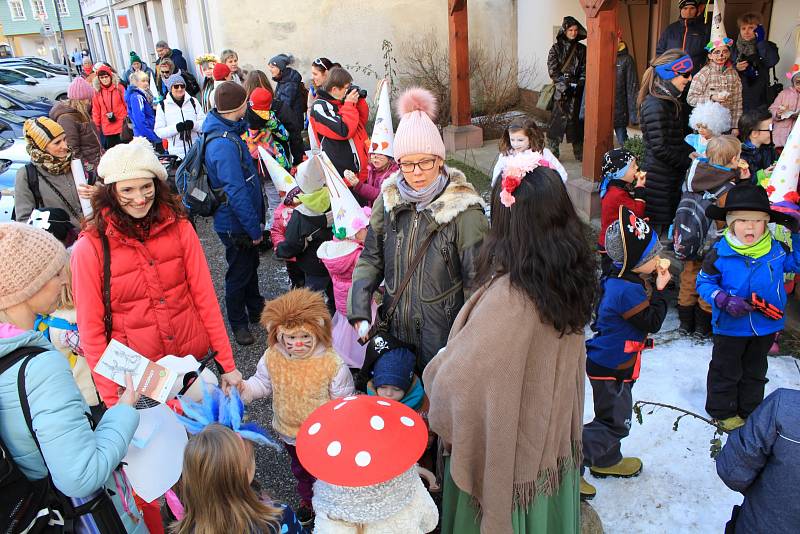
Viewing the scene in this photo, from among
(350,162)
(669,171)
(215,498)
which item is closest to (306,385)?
(215,498)

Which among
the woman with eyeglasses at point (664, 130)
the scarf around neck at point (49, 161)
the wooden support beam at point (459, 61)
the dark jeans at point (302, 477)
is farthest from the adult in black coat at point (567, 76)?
the dark jeans at point (302, 477)

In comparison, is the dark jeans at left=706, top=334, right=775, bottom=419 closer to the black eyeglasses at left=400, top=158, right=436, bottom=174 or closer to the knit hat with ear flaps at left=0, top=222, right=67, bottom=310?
the black eyeglasses at left=400, top=158, right=436, bottom=174

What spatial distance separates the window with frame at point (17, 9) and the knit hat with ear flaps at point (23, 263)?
202ft

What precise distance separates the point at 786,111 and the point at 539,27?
7.35 meters


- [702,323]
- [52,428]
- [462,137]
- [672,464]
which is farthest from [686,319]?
[462,137]

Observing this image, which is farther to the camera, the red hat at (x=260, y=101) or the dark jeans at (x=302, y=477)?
the red hat at (x=260, y=101)

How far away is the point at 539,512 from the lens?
2.13 meters

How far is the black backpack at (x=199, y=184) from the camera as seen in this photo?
14.7 feet

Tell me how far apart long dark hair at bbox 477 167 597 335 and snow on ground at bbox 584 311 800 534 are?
5.23ft

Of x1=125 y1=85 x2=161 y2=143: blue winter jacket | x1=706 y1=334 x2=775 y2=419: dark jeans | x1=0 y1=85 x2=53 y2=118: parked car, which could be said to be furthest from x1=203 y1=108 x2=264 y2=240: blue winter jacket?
x1=0 y1=85 x2=53 y2=118: parked car

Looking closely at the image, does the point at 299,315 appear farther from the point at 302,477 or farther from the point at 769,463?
the point at 769,463

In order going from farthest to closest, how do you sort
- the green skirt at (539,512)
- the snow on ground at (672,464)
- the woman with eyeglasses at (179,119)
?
the woman with eyeglasses at (179,119) < the snow on ground at (672,464) < the green skirt at (539,512)

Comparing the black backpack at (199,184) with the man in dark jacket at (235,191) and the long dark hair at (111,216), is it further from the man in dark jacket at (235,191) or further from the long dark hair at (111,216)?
the long dark hair at (111,216)

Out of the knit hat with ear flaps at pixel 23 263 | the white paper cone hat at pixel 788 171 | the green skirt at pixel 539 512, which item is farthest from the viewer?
the white paper cone hat at pixel 788 171
